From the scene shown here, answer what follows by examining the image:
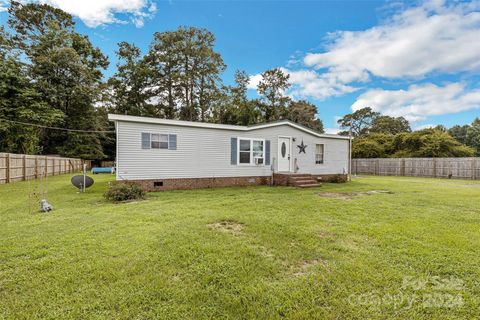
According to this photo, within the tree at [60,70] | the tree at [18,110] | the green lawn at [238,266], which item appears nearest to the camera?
the green lawn at [238,266]

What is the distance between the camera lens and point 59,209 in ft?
19.9

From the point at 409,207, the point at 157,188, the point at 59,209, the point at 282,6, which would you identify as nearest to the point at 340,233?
the point at 409,207

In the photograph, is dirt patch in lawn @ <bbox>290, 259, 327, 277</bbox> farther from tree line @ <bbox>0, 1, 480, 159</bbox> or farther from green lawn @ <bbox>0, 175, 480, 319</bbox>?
tree line @ <bbox>0, 1, 480, 159</bbox>

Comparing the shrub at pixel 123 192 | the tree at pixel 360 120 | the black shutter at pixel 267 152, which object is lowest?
the shrub at pixel 123 192

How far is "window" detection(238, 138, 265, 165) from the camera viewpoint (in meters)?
11.2

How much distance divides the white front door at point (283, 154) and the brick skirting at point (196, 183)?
1006mm

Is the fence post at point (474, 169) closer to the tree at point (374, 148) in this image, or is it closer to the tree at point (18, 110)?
the tree at point (374, 148)

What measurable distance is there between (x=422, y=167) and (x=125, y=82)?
3095 cm

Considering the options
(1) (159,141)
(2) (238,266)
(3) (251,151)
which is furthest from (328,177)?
(2) (238,266)

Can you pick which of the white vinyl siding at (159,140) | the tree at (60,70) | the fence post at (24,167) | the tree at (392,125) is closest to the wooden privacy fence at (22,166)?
the fence post at (24,167)

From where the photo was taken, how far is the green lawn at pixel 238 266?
2.18 metres

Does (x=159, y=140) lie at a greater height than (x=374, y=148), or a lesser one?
lesser

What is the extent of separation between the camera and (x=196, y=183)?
10.2 meters

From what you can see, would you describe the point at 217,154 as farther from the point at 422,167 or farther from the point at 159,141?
the point at 422,167
